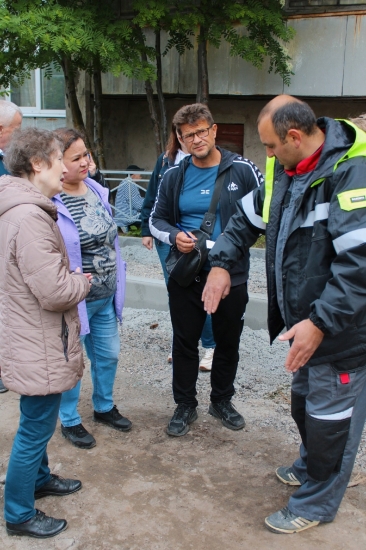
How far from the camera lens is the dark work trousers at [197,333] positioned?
12.1ft

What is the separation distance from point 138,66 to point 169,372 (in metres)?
4.51

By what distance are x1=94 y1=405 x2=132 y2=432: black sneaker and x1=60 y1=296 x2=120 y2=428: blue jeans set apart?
0.54 feet

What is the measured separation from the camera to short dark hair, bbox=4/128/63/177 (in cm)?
257

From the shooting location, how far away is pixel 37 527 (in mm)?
2834

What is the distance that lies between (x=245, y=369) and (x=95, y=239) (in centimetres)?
191

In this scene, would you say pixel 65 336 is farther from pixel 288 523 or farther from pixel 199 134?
pixel 199 134

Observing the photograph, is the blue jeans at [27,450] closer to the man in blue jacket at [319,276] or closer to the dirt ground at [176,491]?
the dirt ground at [176,491]

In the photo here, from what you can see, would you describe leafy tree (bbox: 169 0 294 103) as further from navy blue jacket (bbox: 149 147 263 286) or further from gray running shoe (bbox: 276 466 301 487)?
gray running shoe (bbox: 276 466 301 487)

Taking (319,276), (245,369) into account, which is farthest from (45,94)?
(319,276)

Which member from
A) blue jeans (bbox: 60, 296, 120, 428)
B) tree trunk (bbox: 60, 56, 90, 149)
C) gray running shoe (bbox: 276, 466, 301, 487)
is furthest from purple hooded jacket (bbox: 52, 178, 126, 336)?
tree trunk (bbox: 60, 56, 90, 149)

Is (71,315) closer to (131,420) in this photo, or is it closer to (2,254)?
(2,254)

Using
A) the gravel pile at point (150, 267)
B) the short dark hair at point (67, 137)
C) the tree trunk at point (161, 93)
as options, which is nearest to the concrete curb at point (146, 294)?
the gravel pile at point (150, 267)

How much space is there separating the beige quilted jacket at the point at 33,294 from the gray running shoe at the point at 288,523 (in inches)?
47.8

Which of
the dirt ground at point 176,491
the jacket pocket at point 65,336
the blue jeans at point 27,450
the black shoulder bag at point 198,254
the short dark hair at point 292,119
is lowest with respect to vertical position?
the dirt ground at point 176,491
